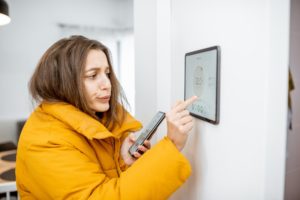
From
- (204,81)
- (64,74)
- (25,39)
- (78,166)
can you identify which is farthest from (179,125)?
(25,39)

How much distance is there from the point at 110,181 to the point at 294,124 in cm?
90

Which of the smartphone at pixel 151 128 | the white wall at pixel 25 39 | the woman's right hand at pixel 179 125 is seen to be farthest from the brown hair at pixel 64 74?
the white wall at pixel 25 39

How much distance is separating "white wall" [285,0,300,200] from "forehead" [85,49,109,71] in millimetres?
779

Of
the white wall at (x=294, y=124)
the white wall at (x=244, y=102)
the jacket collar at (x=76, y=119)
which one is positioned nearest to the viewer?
the white wall at (x=244, y=102)

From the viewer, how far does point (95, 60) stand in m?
0.79

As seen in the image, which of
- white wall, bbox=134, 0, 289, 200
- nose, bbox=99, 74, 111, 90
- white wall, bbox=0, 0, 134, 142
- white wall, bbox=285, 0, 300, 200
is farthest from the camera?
white wall, bbox=0, 0, 134, 142

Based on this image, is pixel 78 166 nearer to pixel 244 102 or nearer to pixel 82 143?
pixel 82 143

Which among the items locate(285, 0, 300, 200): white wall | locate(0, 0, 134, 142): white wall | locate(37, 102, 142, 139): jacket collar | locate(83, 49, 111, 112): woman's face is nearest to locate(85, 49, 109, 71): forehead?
locate(83, 49, 111, 112): woman's face

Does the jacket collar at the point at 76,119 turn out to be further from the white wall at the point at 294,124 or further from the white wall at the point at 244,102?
the white wall at the point at 294,124

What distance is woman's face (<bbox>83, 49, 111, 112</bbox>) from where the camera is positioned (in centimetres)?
78

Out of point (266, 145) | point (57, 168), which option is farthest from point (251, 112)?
point (57, 168)

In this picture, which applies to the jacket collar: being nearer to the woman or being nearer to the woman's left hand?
the woman

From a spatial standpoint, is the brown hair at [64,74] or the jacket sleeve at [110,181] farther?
the brown hair at [64,74]

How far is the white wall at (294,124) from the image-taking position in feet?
3.43
